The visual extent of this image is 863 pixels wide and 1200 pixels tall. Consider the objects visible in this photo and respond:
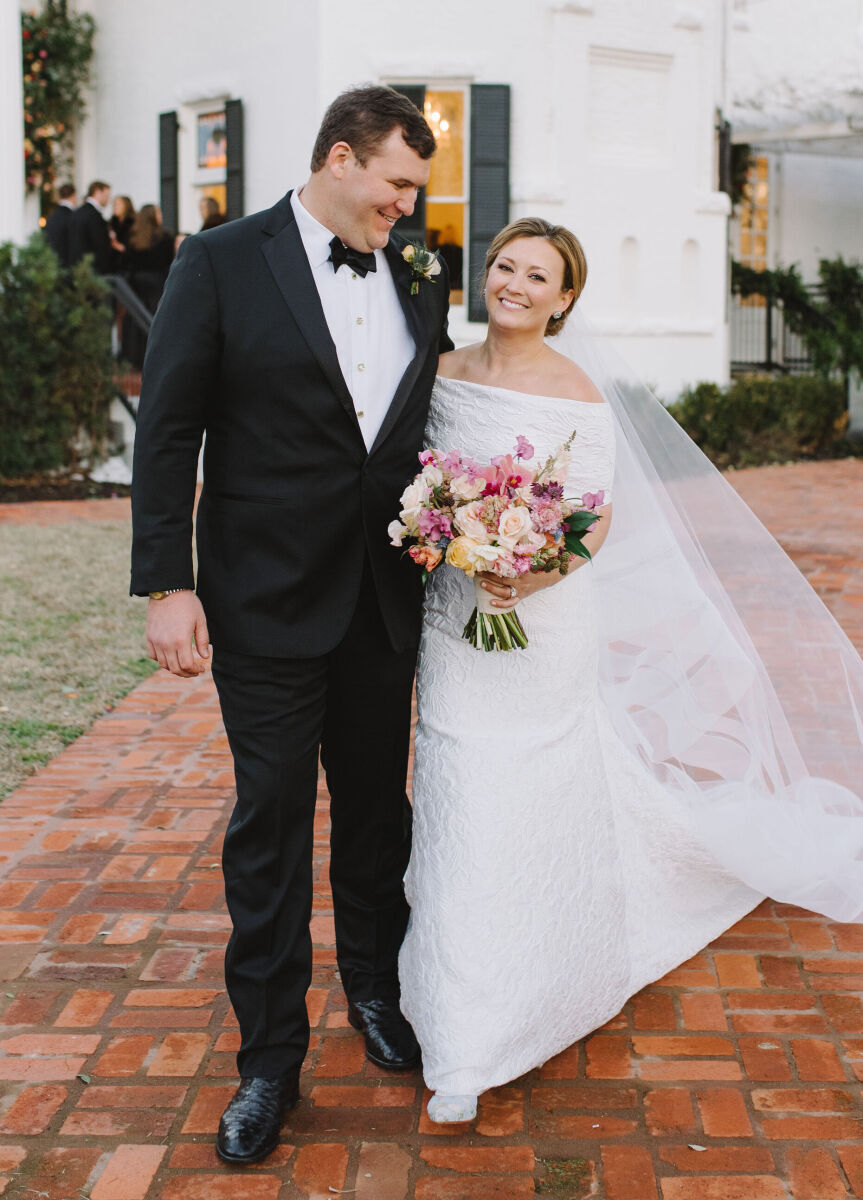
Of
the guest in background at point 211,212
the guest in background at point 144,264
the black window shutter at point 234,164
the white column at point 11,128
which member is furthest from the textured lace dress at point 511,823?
the white column at point 11,128

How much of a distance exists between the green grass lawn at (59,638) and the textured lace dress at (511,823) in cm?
255

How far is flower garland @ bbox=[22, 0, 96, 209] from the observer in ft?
48.6

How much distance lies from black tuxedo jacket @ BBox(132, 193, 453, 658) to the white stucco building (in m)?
10.4

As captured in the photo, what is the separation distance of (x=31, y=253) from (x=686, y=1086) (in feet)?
→ 35.4

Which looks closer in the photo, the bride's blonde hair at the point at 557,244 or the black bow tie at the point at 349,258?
the black bow tie at the point at 349,258

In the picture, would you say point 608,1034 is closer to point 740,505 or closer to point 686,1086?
point 686,1086

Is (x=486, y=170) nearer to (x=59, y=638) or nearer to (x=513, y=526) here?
(x=59, y=638)

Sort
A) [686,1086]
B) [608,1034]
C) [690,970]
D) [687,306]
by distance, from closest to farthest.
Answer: [686,1086]
[608,1034]
[690,970]
[687,306]

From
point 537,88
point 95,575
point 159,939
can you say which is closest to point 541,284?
point 159,939

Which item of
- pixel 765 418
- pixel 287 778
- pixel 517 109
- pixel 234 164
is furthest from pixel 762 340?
pixel 287 778

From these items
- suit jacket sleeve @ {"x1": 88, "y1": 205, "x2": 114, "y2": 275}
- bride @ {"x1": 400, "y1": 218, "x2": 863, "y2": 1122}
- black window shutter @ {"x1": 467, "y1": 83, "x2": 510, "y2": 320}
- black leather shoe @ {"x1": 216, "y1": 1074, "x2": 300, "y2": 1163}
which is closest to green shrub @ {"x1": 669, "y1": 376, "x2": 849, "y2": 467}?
black window shutter @ {"x1": 467, "y1": 83, "x2": 510, "y2": 320}

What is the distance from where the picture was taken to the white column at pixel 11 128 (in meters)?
13.2

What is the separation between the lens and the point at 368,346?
2.90 m

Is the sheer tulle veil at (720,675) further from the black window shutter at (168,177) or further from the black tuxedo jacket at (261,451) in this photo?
the black window shutter at (168,177)
